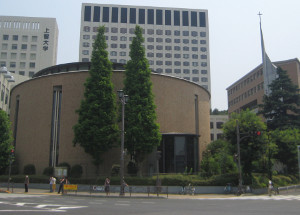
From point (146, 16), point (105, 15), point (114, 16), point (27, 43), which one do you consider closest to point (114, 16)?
point (114, 16)

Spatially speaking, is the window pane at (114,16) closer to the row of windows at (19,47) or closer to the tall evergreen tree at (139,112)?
the row of windows at (19,47)

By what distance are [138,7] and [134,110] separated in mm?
85152

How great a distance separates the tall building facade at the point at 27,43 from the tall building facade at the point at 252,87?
55403 millimetres

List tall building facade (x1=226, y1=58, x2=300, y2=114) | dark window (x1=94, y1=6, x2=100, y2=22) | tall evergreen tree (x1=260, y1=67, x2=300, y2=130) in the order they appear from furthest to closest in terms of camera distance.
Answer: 1. dark window (x1=94, y1=6, x2=100, y2=22)
2. tall building facade (x1=226, y1=58, x2=300, y2=114)
3. tall evergreen tree (x1=260, y1=67, x2=300, y2=130)

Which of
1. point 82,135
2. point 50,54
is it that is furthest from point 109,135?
point 50,54

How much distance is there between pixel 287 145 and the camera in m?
40.1

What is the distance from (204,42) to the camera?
112m

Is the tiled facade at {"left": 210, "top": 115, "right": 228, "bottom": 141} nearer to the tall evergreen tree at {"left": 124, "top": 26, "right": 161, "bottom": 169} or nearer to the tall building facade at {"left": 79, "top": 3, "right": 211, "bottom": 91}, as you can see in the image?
the tall building facade at {"left": 79, "top": 3, "right": 211, "bottom": 91}

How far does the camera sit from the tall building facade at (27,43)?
9300cm

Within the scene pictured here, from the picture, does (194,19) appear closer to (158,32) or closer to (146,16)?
(158,32)

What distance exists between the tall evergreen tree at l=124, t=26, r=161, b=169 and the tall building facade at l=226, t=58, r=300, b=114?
133 ft

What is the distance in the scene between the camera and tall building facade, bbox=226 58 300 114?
67812 millimetres

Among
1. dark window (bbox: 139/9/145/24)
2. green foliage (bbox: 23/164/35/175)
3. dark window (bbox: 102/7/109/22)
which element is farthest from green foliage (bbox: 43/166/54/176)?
dark window (bbox: 139/9/145/24)

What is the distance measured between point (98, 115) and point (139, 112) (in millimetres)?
4557
